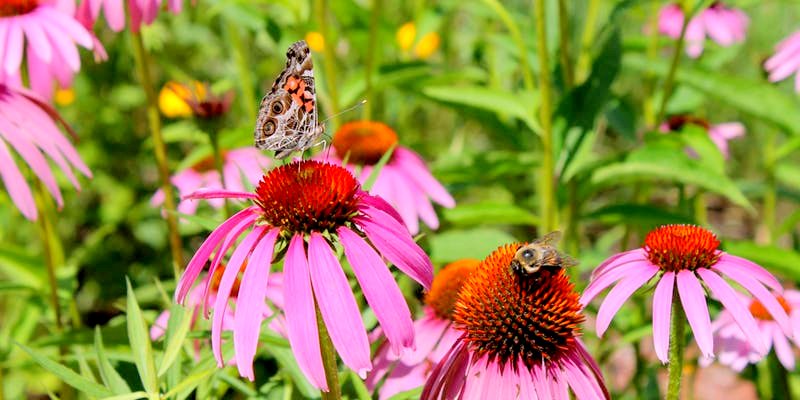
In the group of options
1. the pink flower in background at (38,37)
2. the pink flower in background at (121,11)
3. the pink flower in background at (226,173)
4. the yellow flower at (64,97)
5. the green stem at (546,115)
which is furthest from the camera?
the yellow flower at (64,97)

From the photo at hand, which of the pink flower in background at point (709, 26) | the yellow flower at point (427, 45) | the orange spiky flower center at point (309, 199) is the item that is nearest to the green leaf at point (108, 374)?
the orange spiky flower center at point (309, 199)

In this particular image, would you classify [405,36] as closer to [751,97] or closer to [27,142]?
[751,97]

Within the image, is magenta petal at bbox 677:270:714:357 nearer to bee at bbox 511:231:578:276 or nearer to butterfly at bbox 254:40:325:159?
bee at bbox 511:231:578:276

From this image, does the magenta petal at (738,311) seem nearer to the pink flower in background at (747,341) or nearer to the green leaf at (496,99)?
the pink flower in background at (747,341)

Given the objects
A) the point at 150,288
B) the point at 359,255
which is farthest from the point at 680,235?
the point at 150,288

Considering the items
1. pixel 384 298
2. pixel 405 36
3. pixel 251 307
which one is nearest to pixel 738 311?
pixel 384 298

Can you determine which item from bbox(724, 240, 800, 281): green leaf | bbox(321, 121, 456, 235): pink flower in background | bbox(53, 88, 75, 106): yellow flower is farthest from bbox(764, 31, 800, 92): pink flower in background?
bbox(53, 88, 75, 106): yellow flower

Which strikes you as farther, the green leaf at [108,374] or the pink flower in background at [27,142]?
the pink flower in background at [27,142]
